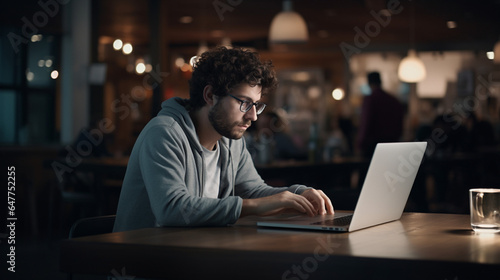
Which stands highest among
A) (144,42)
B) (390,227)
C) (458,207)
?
(144,42)

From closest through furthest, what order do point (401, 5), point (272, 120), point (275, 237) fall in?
point (275, 237), point (272, 120), point (401, 5)

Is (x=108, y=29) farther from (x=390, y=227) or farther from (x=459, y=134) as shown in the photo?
(x=390, y=227)

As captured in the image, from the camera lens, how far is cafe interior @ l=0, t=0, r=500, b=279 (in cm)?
650

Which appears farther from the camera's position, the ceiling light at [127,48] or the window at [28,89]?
the ceiling light at [127,48]

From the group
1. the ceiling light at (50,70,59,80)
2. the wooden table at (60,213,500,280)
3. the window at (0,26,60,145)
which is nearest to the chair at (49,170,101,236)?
the window at (0,26,60,145)

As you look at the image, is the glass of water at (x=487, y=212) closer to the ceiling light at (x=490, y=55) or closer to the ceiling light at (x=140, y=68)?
the ceiling light at (x=140, y=68)

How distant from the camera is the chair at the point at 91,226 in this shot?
75.3 inches

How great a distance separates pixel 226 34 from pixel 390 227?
10504mm

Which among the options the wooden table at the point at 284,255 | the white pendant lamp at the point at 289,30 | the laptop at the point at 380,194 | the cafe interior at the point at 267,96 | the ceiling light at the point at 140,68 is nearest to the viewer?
the wooden table at the point at 284,255

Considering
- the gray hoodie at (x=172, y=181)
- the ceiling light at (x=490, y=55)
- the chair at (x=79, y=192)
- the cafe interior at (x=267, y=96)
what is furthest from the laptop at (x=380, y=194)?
the ceiling light at (x=490, y=55)

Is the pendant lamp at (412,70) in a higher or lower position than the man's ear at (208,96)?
higher

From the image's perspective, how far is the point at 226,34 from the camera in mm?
12078

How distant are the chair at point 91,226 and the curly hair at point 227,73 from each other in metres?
0.48

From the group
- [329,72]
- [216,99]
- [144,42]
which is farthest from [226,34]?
[216,99]
